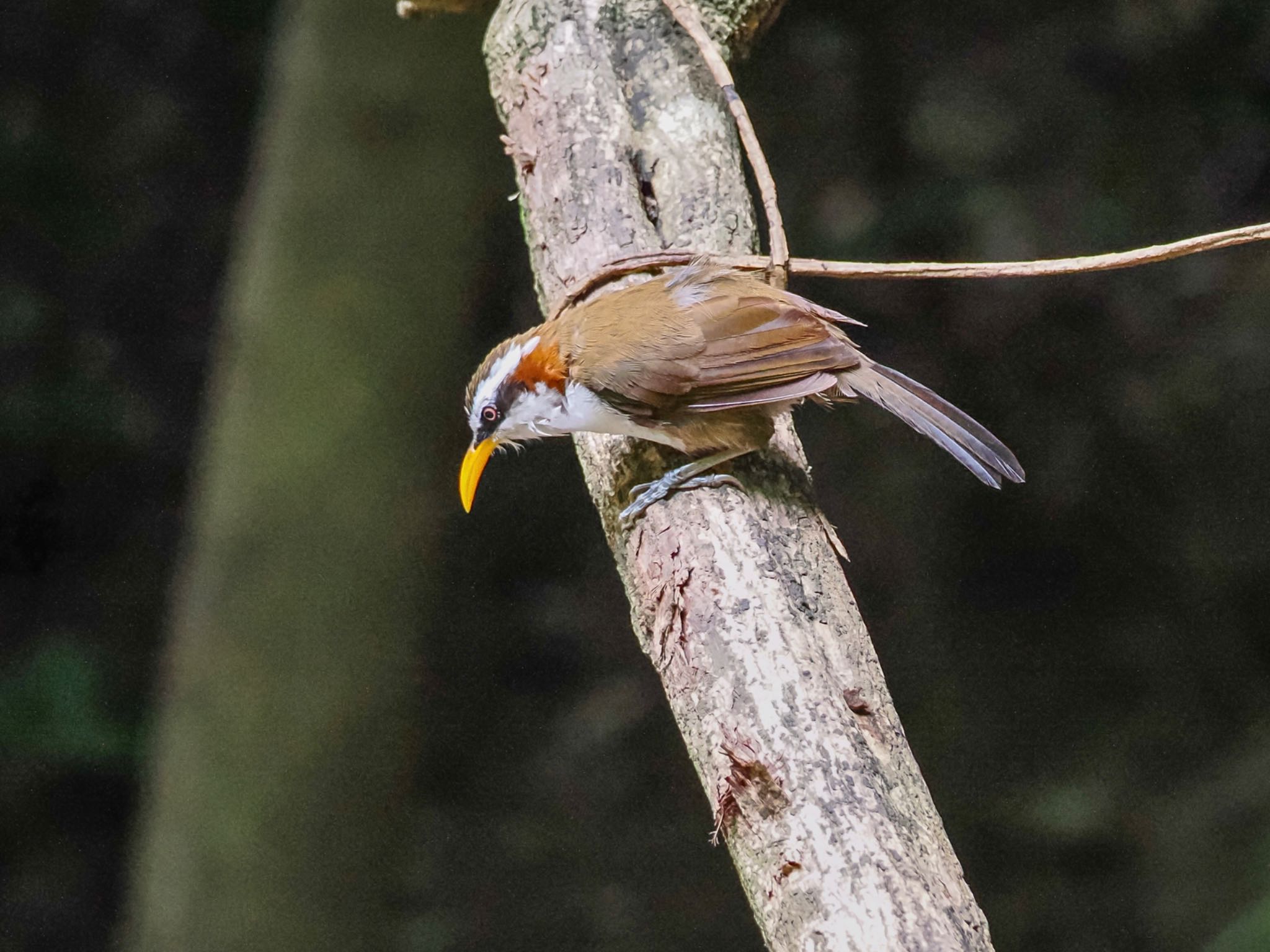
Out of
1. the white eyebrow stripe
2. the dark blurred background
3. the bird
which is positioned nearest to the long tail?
the bird

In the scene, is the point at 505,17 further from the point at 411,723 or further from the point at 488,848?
the point at 488,848

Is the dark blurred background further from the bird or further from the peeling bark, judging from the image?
the bird

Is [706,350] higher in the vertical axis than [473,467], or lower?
higher

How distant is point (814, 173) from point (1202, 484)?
3.82 ft

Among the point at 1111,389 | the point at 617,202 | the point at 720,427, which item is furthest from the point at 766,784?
the point at 1111,389

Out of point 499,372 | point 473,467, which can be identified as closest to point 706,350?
point 499,372

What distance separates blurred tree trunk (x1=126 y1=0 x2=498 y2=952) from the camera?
2.43 meters

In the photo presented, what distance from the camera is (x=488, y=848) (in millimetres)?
2895

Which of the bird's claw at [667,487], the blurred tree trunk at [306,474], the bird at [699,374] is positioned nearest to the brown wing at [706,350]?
the bird at [699,374]

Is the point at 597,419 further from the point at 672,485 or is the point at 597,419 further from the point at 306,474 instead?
the point at 306,474

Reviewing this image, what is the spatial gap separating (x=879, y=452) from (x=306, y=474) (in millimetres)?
1396

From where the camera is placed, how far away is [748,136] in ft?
5.72

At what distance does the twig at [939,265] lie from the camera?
1491 millimetres

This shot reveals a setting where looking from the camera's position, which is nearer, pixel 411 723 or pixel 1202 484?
pixel 1202 484
